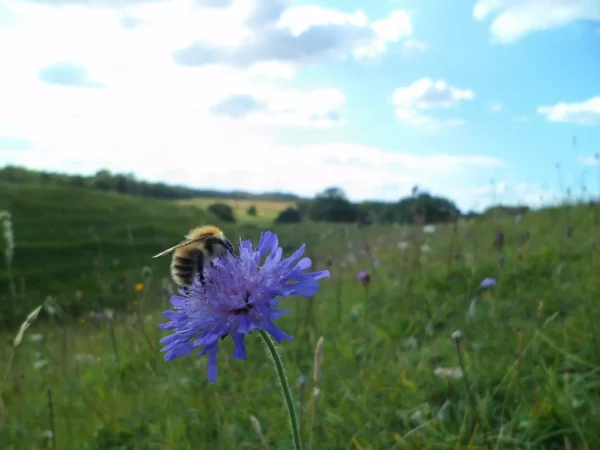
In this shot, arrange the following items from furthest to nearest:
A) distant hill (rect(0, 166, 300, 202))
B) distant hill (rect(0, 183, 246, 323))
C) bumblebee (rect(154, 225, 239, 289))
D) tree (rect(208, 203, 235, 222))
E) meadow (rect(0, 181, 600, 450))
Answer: distant hill (rect(0, 166, 300, 202)) → distant hill (rect(0, 183, 246, 323)) → tree (rect(208, 203, 235, 222)) → meadow (rect(0, 181, 600, 450)) → bumblebee (rect(154, 225, 239, 289))

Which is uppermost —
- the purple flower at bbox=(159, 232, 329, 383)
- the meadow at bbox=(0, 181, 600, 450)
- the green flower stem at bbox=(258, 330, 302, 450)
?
the purple flower at bbox=(159, 232, 329, 383)

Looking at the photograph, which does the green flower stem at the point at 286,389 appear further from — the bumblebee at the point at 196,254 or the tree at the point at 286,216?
the tree at the point at 286,216

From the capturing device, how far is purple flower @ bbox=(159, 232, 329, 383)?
58.0 inches

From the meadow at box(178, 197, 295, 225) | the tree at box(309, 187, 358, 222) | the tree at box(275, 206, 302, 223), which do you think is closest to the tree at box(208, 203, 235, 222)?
the meadow at box(178, 197, 295, 225)

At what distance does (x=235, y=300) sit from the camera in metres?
1.55

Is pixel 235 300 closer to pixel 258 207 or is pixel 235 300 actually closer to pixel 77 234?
pixel 258 207

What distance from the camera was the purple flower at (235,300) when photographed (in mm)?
1473

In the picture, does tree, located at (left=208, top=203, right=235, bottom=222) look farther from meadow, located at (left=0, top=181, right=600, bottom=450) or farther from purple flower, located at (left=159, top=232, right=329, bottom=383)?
purple flower, located at (left=159, top=232, right=329, bottom=383)

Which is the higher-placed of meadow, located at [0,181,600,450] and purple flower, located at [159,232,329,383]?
purple flower, located at [159,232,329,383]

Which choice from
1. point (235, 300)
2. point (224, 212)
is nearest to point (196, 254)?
point (235, 300)

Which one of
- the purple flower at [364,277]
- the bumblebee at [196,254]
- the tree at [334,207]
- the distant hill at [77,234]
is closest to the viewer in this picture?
the bumblebee at [196,254]

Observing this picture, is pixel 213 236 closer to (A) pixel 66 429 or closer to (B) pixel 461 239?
(A) pixel 66 429

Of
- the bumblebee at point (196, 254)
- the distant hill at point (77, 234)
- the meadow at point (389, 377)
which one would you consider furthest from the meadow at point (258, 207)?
the distant hill at point (77, 234)

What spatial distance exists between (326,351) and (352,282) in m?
2.68
